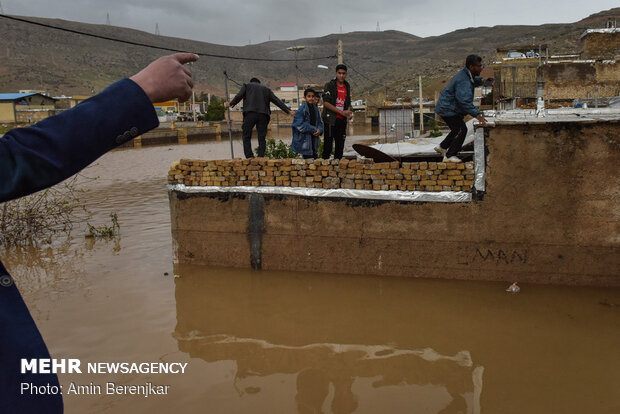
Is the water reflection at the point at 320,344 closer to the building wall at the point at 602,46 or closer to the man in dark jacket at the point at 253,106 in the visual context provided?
the man in dark jacket at the point at 253,106

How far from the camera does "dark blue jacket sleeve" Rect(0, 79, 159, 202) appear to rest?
93cm

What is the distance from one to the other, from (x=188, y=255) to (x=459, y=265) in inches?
154

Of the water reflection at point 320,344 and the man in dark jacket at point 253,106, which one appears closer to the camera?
the water reflection at point 320,344

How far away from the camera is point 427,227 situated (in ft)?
20.1

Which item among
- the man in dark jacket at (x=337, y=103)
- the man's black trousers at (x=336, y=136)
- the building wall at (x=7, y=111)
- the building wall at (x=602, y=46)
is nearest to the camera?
the man in dark jacket at (x=337, y=103)

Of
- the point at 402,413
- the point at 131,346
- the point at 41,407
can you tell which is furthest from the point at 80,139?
the point at 131,346

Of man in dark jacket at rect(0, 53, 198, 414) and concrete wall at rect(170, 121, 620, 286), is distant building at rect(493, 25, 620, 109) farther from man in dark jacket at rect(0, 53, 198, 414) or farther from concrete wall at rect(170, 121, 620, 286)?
man in dark jacket at rect(0, 53, 198, 414)

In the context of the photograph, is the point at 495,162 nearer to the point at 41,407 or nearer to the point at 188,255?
the point at 188,255

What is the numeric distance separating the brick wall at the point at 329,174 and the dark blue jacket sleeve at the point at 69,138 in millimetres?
5344

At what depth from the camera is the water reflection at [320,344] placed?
3943 mm

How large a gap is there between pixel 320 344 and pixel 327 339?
0.12m

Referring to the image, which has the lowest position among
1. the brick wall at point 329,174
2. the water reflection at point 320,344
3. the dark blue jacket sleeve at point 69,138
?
the water reflection at point 320,344

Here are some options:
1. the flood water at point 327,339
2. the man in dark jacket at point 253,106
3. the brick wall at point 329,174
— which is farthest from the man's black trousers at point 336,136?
the flood water at point 327,339

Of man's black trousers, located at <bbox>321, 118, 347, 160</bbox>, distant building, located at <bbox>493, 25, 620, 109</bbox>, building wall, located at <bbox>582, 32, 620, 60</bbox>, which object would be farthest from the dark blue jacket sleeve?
building wall, located at <bbox>582, 32, 620, 60</bbox>
